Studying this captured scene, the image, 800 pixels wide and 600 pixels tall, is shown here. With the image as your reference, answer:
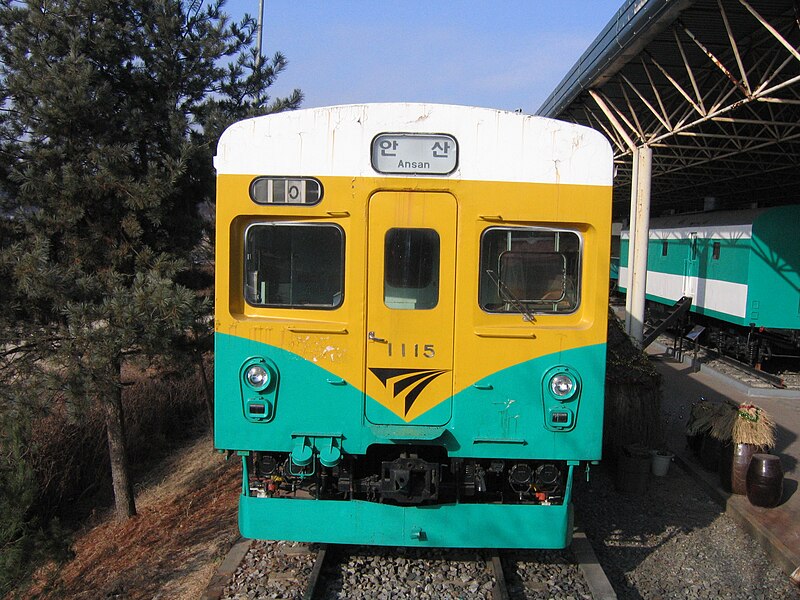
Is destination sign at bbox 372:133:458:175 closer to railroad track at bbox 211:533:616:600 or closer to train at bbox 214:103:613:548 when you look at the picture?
train at bbox 214:103:613:548

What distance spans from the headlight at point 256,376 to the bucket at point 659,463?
4960 mm

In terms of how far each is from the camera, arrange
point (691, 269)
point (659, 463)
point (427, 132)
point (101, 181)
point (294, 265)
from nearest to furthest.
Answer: point (427, 132) → point (294, 265) → point (101, 181) → point (659, 463) → point (691, 269)

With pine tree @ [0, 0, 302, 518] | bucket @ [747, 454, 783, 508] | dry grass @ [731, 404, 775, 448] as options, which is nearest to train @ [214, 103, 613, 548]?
pine tree @ [0, 0, 302, 518]

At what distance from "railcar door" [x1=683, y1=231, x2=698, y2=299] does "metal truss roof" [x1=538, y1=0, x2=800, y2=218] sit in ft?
7.13

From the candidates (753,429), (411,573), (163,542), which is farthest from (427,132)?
(753,429)

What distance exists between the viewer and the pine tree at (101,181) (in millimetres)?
5379

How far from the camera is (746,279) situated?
14297mm

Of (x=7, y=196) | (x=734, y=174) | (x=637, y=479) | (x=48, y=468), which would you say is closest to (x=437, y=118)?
(x=7, y=196)

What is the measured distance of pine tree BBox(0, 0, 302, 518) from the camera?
5.38 meters

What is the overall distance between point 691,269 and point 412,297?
15.2m

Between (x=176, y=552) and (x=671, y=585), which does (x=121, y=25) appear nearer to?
(x=176, y=552)

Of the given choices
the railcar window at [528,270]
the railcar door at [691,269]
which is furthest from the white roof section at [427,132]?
the railcar door at [691,269]

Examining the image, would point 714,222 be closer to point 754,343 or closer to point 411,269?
point 754,343

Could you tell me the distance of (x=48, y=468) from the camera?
8.14 metres
